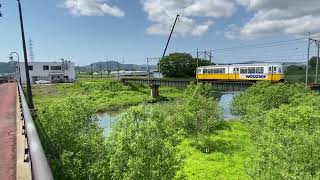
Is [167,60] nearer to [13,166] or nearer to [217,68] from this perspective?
[217,68]

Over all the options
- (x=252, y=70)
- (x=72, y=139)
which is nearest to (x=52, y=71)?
(x=252, y=70)

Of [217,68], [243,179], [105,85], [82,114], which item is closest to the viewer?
[82,114]

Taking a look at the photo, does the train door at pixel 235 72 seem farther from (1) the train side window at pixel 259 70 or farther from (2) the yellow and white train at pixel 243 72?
(1) the train side window at pixel 259 70

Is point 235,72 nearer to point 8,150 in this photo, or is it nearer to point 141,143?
point 141,143

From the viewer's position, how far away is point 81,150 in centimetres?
2270

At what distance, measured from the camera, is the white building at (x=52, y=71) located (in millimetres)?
143750

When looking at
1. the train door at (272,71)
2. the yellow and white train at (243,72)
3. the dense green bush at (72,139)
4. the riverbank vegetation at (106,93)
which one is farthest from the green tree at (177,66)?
the dense green bush at (72,139)

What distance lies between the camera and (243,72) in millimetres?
75125

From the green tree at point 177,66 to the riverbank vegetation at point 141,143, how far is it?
89.0 meters

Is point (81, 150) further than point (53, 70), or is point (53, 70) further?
point (53, 70)

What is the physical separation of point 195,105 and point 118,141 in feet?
88.4

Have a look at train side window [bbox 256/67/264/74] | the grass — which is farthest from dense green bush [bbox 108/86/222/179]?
train side window [bbox 256/67/264/74]

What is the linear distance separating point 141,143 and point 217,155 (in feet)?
64.6

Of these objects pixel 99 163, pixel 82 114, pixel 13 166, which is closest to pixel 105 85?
pixel 82 114
